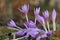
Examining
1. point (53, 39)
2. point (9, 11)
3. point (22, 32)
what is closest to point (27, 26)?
point (22, 32)

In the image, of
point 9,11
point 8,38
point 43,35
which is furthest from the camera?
point 9,11

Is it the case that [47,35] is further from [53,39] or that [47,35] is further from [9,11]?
[9,11]

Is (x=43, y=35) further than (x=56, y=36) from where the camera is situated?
No

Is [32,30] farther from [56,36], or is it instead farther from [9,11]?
[9,11]

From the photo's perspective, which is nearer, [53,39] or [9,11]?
[53,39]

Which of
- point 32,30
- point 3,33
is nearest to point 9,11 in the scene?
point 3,33

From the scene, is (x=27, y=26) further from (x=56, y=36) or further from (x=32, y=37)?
(x=56, y=36)

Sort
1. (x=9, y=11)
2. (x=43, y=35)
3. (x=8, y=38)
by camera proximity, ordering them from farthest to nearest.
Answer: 1. (x=9, y=11)
2. (x=8, y=38)
3. (x=43, y=35)

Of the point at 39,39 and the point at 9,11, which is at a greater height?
the point at 39,39

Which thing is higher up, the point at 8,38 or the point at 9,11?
the point at 8,38
